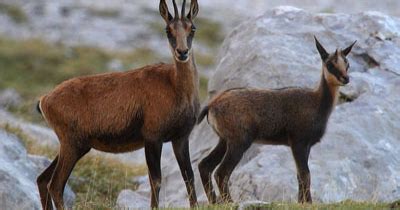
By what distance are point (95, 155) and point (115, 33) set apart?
2465 centimetres

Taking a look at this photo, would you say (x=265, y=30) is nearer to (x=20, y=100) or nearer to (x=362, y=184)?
(x=362, y=184)

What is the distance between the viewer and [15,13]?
43.6m

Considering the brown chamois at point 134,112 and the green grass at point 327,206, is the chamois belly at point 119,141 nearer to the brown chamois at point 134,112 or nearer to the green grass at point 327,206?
the brown chamois at point 134,112

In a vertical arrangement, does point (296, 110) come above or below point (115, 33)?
above

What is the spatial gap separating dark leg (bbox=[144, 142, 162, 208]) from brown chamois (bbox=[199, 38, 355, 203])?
27.6 inches

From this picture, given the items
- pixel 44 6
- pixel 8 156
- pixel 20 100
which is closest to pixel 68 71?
pixel 20 100

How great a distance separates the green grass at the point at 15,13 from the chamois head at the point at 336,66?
3089 cm

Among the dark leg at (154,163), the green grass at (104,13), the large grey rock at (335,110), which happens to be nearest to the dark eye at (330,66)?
the large grey rock at (335,110)

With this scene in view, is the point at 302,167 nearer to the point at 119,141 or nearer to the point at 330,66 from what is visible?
the point at 330,66

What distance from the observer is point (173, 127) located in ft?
39.5

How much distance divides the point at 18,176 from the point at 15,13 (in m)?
30.4

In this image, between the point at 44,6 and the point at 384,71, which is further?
the point at 44,6

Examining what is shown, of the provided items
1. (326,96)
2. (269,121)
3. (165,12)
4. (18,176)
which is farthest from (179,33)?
(18,176)

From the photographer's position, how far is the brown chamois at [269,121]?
12680 millimetres
